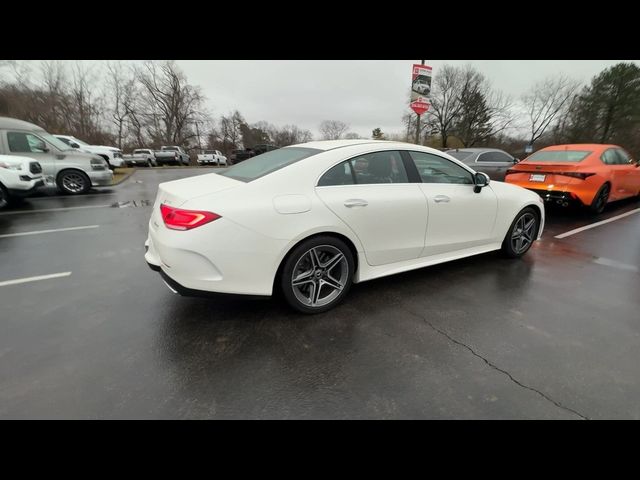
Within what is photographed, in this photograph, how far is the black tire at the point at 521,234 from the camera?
4105 mm

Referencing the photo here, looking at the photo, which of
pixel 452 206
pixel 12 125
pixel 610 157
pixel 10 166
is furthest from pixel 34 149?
pixel 610 157

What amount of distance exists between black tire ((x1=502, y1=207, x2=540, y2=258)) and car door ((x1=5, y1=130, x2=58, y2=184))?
35.9 ft

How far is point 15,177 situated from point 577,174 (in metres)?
11.9

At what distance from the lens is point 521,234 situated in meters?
4.22

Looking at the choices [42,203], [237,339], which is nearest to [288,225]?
[237,339]

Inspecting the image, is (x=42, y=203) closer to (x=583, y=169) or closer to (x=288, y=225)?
(x=288, y=225)

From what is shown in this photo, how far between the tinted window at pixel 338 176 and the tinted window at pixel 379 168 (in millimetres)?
72

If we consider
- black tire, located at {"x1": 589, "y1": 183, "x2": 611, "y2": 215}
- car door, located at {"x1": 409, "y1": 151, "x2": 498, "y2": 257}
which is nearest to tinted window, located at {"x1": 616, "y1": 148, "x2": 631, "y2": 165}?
black tire, located at {"x1": 589, "y1": 183, "x2": 611, "y2": 215}

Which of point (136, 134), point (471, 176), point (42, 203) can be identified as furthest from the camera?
point (136, 134)

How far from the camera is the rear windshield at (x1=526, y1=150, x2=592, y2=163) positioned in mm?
6320

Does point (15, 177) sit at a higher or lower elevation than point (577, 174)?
lower

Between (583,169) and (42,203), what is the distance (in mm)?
12401

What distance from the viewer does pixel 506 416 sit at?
1.78 meters

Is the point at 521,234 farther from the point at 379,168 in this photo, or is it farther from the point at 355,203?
the point at 355,203
